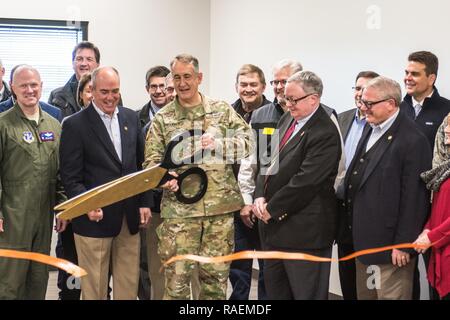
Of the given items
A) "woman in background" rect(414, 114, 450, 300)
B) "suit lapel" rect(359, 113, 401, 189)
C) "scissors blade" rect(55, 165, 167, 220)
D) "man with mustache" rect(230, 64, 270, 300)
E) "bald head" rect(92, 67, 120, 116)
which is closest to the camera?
"scissors blade" rect(55, 165, 167, 220)

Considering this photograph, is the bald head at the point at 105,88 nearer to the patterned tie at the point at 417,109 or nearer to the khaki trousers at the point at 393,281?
the khaki trousers at the point at 393,281

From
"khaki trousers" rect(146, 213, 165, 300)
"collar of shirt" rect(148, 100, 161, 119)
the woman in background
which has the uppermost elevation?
"collar of shirt" rect(148, 100, 161, 119)

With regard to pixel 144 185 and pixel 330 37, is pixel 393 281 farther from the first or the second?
pixel 330 37

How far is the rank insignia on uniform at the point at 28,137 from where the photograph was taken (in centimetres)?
406

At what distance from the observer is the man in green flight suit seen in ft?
13.2

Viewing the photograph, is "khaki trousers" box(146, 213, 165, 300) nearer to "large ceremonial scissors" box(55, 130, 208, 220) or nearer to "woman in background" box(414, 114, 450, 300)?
"large ceremonial scissors" box(55, 130, 208, 220)

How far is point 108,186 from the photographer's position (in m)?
3.30

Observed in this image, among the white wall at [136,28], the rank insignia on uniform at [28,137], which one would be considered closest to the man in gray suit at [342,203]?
the rank insignia on uniform at [28,137]

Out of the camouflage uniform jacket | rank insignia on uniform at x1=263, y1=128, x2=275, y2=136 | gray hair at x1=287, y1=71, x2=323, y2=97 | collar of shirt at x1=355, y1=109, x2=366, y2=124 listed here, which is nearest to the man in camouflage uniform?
the camouflage uniform jacket

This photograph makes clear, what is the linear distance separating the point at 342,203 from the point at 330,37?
1.97m

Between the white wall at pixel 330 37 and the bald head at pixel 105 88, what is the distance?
2018mm

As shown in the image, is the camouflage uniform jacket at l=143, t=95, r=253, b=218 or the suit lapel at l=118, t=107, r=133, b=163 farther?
the suit lapel at l=118, t=107, r=133, b=163

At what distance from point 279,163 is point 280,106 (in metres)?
0.89

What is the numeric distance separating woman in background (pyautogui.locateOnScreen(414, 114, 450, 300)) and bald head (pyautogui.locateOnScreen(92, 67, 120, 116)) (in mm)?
1748
